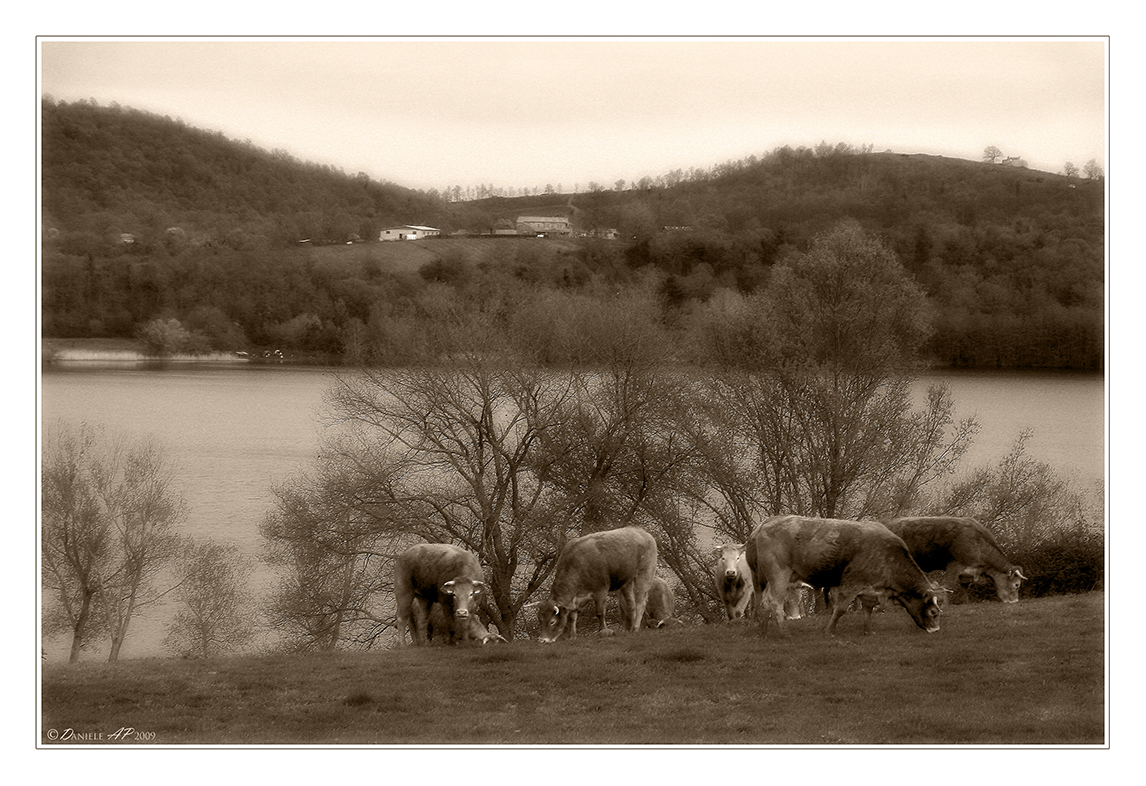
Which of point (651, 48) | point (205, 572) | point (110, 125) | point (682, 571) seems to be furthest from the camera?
point (205, 572)

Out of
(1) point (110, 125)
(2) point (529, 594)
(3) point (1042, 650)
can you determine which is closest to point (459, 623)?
(3) point (1042, 650)

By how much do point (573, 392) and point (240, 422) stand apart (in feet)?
37.2

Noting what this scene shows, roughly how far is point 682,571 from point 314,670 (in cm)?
1650

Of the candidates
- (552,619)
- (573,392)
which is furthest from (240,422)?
(552,619)

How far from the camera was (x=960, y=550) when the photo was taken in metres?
18.0

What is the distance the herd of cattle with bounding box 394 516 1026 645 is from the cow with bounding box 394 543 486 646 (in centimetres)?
2

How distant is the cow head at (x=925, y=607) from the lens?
47.4 ft

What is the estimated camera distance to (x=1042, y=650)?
1334 centimetres

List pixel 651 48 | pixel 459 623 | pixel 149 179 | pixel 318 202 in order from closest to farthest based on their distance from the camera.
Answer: pixel 651 48 → pixel 459 623 → pixel 149 179 → pixel 318 202

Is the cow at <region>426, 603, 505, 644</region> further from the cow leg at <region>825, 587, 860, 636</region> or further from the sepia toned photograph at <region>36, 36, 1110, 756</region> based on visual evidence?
the cow leg at <region>825, 587, 860, 636</region>

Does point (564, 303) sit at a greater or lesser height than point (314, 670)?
greater

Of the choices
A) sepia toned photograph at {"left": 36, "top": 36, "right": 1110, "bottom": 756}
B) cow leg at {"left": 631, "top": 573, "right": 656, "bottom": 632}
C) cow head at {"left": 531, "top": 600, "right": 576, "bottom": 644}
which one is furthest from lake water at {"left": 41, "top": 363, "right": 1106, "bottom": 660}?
cow head at {"left": 531, "top": 600, "right": 576, "bottom": 644}

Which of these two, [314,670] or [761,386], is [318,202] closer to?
[761,386]

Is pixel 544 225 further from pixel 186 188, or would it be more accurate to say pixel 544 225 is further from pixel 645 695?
pixel 645 695
